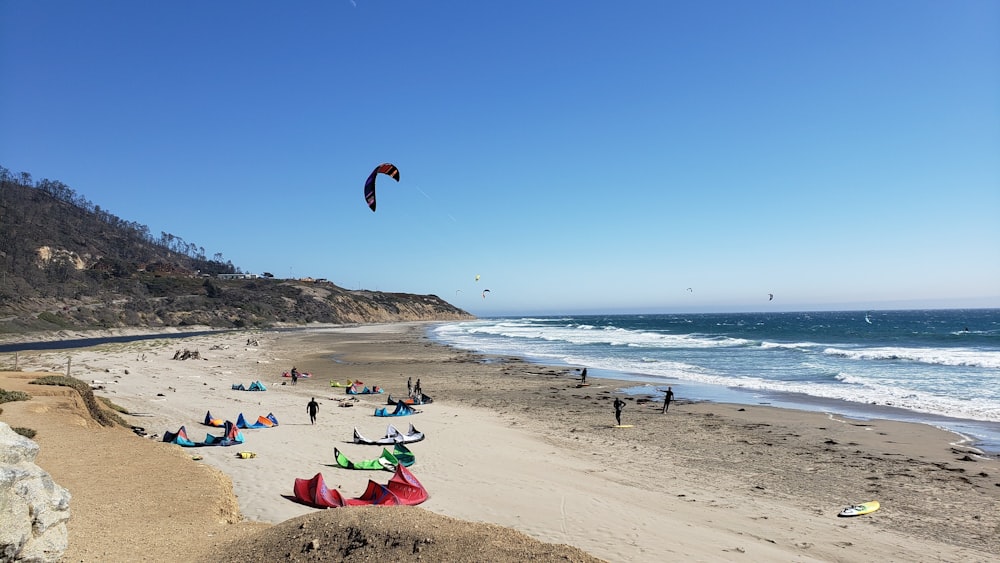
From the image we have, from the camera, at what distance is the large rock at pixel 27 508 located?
168 inches

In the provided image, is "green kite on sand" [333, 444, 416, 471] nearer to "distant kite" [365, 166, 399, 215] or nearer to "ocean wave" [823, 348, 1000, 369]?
"distant kite" [365, 166, 399, 215]

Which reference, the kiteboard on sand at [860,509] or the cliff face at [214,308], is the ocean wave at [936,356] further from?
the cliff face at [214,308]

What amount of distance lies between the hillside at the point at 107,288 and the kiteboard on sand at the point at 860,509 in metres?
71.9

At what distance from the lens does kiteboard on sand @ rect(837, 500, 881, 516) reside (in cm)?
955

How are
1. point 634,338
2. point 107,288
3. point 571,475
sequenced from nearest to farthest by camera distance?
1. point 571,475
2. point 634,338
3. point 107,288

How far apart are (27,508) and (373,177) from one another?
12.0m

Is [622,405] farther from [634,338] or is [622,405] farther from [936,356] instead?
[634,338]

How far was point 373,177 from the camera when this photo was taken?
15.5 metres

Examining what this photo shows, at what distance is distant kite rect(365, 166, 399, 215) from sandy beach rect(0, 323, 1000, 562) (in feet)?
21.2

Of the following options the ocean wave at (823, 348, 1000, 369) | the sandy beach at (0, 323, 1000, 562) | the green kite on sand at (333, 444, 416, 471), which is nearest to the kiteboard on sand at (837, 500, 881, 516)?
the sandy beach at (0, 323, 1000, 562)

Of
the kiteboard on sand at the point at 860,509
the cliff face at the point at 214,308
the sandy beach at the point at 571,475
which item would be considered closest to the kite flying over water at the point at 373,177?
the sandy beach at the point at 571,475

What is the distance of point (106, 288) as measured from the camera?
84.2 m

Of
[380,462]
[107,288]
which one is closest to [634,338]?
[380,462]

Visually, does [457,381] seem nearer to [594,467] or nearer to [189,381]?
[189,381]
